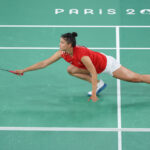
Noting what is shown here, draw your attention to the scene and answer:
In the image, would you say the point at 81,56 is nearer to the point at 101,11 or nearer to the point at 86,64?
the point at 86,64

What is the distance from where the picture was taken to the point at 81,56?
6031 millimetres

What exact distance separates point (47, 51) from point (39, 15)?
1.66 meters

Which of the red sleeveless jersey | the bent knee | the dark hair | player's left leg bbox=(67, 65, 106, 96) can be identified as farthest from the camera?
player's left leg bbox=(67, 65, 106, 96)

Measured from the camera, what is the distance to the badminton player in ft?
19.5

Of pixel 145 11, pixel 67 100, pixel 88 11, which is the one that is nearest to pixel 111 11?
pixel 88 11

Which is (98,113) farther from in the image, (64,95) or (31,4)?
(31,4)

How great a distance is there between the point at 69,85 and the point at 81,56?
1359 mm

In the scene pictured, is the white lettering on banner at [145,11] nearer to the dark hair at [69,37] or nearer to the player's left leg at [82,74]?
the player's left leg at [82,74]

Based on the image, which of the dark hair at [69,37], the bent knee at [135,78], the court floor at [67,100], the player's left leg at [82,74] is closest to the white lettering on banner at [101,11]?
the court floor at [67,100]

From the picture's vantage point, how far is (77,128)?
614 centimetres

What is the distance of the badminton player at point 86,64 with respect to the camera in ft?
19.5

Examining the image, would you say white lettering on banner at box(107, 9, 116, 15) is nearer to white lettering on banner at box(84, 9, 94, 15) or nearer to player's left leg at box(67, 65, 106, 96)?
white lettering on banner at box(84, 9, 94, 15)

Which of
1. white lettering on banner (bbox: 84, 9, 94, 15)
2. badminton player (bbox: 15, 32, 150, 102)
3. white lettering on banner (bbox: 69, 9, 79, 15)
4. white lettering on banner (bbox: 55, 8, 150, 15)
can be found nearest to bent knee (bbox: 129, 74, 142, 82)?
badminton player (bbox: 15, 32, 150, 102)
